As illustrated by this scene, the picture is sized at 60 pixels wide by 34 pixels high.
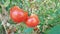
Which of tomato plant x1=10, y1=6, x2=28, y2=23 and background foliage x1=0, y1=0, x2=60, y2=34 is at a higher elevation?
tomato plant x1=10, y1=6, x2=28, y2=23

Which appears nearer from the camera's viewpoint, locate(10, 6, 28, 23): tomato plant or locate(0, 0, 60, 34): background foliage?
locate(10, 6, 28, 23): tomato plant

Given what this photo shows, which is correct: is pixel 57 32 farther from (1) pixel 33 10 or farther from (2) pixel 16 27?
(1) pixel 33 10

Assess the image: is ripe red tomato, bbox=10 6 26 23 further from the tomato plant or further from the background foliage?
the background foliage

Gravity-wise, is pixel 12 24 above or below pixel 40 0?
below

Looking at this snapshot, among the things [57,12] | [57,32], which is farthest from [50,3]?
[57,32]

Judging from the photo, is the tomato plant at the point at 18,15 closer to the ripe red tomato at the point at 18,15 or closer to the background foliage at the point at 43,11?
the ripe red tomato at the point at 18,15

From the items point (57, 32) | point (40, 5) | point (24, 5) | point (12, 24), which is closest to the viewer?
point (57, 32)

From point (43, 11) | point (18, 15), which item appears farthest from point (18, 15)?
point (43, 11)

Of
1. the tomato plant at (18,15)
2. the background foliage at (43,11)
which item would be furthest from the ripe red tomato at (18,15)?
the background foliage at (43,11)

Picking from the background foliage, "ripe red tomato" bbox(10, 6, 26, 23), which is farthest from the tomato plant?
the background foliage

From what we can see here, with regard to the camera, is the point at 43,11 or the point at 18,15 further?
the point at 43,11

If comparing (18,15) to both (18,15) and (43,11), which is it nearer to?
(18,15)
